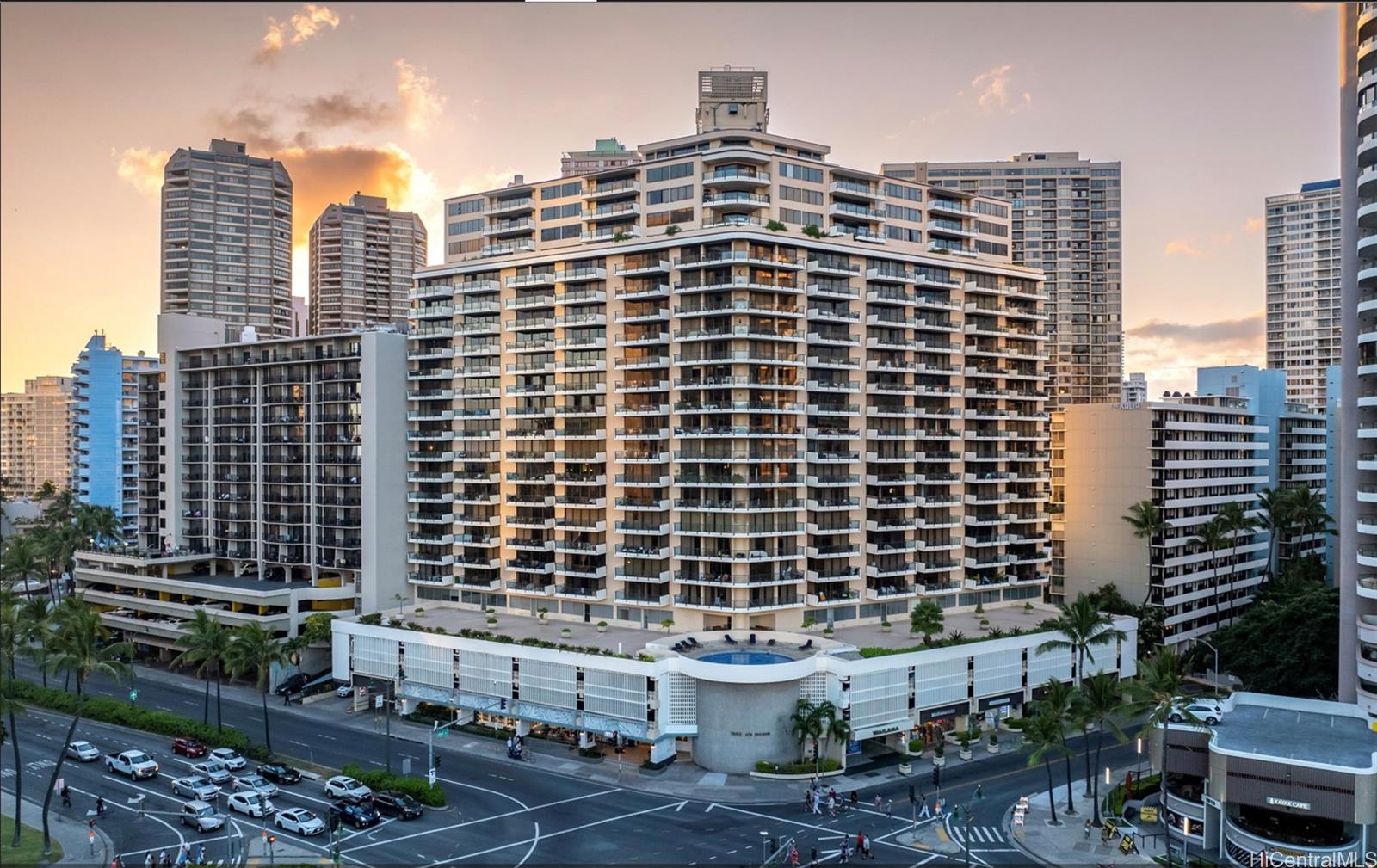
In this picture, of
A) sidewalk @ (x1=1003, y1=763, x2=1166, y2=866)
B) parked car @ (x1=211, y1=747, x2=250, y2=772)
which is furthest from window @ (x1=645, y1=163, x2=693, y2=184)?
parked car @ (x1=211, y1=747, x2=250, y2=772)

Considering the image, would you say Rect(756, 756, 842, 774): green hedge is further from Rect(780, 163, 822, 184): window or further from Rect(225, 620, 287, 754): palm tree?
Rect(780, 163, 822, 184): window

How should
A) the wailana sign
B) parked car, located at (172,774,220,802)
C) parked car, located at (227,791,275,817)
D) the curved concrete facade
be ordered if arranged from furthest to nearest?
the curved concrete facade
parked car, located at (172,774,220,802)
parked car, located at (227,791,275,817)
the wailana sign

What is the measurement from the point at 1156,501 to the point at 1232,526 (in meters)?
11.7

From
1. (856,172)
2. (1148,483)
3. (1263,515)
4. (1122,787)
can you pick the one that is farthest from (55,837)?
(1263,515)

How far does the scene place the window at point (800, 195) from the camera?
3829 inches

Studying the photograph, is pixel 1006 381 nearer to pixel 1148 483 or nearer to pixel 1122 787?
pixel 1148 483

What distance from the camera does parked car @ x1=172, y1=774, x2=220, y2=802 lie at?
68.2 m

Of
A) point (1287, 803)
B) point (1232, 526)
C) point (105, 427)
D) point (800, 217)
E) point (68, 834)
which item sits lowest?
point (68, 834)

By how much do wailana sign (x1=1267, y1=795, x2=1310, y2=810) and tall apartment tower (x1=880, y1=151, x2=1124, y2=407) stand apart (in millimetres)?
139414

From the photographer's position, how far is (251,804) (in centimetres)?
6575

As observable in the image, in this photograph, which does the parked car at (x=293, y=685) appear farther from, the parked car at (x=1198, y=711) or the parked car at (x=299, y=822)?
the parked car at (x=1198, y=711)

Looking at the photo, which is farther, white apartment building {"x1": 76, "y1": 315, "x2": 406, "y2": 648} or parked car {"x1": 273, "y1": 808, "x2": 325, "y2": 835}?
white apartment building {"x1": 76, "y1": 315, "x2": 406, "y2": 648}

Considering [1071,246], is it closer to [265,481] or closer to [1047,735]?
[1047,735]

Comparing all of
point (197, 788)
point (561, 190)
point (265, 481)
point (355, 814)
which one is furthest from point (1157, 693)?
point (265, 481)
